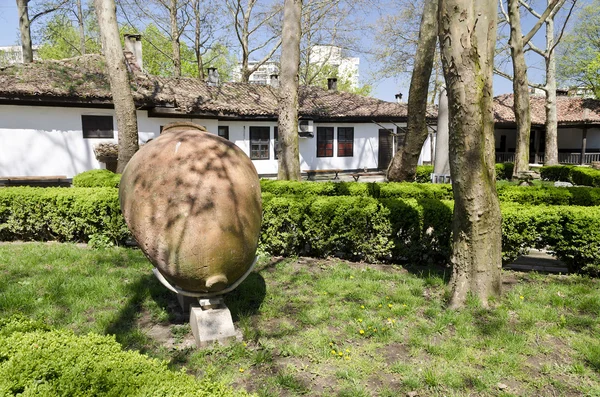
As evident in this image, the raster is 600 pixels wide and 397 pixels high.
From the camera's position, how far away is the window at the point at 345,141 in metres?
25.3

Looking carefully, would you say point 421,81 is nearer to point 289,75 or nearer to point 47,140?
point 289,75

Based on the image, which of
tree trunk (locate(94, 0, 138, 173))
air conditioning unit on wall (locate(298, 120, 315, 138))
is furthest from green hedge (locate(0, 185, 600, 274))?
air conditioning unit on wall (locate(298, 120, 315, 138))

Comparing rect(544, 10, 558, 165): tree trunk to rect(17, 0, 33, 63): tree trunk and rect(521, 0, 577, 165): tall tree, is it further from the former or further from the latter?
rect(17, 0, 33, 63): tree trunk

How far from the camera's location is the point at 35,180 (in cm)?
1598

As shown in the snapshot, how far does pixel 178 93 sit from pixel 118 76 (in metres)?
10.2

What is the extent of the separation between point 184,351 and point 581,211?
227 inches

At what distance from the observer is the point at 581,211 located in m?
6.16

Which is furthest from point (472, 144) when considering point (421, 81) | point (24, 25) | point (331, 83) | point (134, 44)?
point (331, 83)

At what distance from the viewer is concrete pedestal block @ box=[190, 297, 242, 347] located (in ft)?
13.5

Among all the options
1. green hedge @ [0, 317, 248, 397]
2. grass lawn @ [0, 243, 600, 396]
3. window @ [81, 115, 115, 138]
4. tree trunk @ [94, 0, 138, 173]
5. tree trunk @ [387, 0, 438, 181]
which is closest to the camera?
green hedge @ [0, 317, 248, 397]

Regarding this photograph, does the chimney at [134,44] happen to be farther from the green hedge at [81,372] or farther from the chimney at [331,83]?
the green hedge at [81,372]

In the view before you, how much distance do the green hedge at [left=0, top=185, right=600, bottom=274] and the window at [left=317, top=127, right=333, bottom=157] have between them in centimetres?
1725

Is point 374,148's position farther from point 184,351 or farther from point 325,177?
point 184,351

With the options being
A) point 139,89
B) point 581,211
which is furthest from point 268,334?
point 139,89
